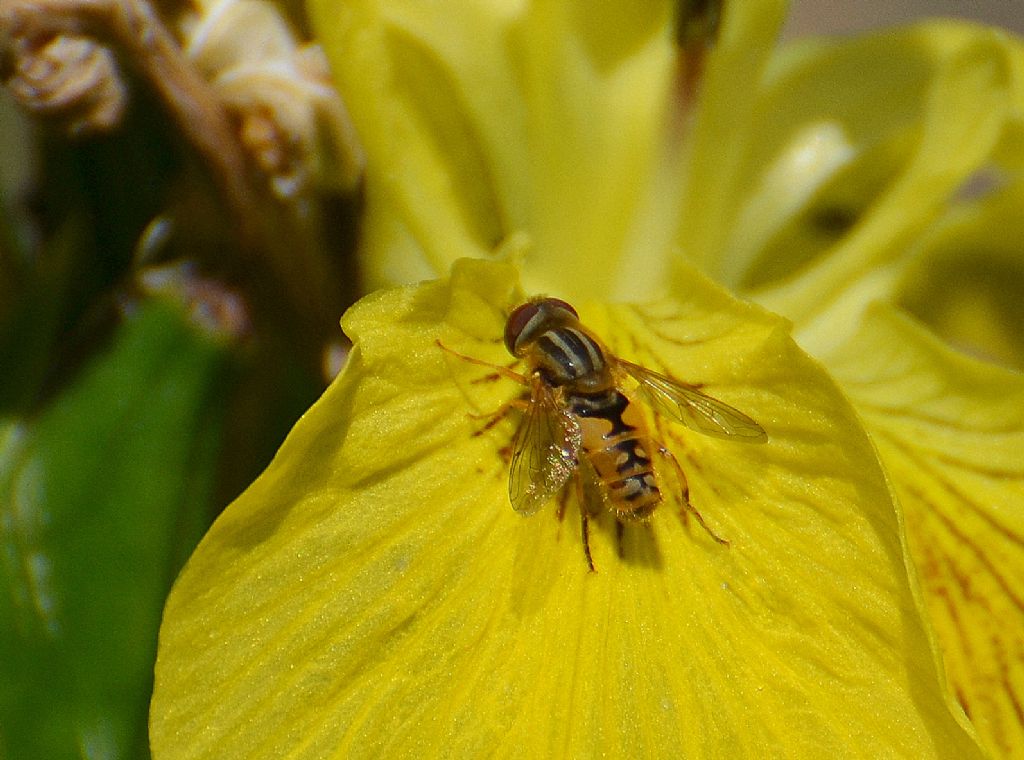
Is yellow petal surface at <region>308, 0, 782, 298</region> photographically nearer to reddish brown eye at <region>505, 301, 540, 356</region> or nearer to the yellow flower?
the yellow flower

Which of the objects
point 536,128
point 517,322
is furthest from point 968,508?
point 536,128

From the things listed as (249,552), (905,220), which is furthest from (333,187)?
(905,220)

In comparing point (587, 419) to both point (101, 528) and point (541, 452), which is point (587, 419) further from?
point (101, 528)

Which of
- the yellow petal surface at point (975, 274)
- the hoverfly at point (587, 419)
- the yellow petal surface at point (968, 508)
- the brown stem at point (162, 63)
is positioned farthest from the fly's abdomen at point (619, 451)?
the yellow petal surface at point (975, 274)

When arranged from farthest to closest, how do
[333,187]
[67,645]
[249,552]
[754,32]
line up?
[754,32]
[333,187]
[67,645]
[249,552]

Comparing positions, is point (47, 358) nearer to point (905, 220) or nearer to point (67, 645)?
point (67, 645)
